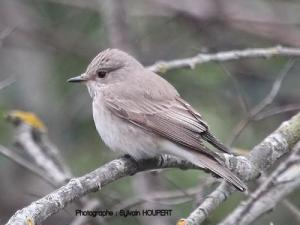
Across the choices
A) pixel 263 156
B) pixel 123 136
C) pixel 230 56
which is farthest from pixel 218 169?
pixel 230 56

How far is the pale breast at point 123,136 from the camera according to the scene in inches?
184

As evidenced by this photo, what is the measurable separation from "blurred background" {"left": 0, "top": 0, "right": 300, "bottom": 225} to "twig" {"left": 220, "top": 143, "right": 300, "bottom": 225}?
152 cm

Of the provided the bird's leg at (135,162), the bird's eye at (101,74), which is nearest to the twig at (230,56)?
the bird's eye at (101,74)

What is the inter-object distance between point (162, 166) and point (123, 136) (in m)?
0.38

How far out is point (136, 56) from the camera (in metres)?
7.17

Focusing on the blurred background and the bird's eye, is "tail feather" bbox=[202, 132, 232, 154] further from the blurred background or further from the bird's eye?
the blurred background

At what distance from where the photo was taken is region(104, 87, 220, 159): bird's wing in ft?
15.2

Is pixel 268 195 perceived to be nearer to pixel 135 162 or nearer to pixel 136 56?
pixel 135 162

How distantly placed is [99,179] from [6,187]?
3574 millimetres

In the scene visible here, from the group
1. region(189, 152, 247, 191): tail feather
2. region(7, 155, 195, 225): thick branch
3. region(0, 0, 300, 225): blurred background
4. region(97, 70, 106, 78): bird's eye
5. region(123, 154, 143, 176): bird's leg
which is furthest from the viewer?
region(0, 0, 300, 225): blurred background

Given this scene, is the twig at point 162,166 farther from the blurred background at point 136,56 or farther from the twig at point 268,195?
the blurred background at point 136,56

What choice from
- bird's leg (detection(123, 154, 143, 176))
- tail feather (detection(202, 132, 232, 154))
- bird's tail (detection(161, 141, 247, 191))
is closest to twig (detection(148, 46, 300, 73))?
tail feather (detection(202, 132, 232, 154))

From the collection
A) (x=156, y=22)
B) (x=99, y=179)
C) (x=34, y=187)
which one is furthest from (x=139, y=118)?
(x=156, y=22)

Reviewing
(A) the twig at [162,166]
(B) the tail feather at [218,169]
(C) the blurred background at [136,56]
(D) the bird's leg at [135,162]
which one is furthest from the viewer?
(C) the blurred background at [136,56]
